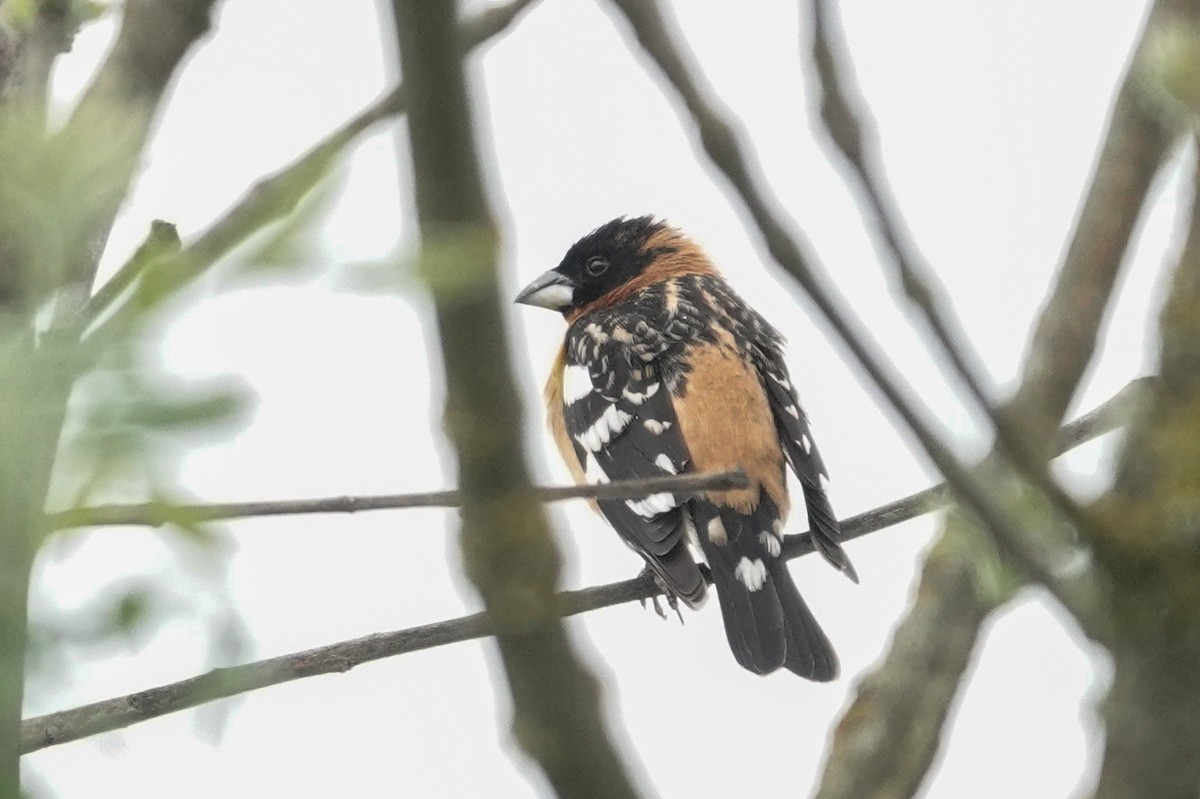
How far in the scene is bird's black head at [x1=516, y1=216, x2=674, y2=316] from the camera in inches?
260

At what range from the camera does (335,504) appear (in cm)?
171

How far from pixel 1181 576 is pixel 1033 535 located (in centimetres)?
28

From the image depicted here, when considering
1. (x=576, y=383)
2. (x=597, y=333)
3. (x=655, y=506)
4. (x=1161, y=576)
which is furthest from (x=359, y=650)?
(x=597, y=333)

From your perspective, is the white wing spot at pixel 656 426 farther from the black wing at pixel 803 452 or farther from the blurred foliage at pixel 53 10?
the blurred foliage at pixel 53 10

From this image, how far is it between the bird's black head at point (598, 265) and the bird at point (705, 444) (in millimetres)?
527

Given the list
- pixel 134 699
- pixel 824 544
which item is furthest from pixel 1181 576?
pixel 824 544

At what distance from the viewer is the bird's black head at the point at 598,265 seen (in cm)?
660

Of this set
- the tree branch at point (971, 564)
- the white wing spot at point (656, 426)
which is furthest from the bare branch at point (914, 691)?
the white wing spot at point (656, 426)

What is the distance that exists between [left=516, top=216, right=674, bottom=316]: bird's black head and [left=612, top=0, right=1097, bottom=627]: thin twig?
16.8 feet

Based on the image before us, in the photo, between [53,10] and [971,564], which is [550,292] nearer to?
[53,10]

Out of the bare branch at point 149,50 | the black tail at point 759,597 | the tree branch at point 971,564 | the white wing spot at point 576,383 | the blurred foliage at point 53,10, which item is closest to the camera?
the bare branch at point 149,50

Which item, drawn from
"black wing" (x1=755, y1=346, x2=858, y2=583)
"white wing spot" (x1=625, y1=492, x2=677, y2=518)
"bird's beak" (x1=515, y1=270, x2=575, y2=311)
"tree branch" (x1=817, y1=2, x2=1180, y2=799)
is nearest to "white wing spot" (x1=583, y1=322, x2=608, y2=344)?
"black wing" (x1=755, y1=346, x2=858, y2=583)

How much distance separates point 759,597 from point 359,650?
2.17 metres

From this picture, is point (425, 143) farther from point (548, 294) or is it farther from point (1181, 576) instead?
point (548, 294)
